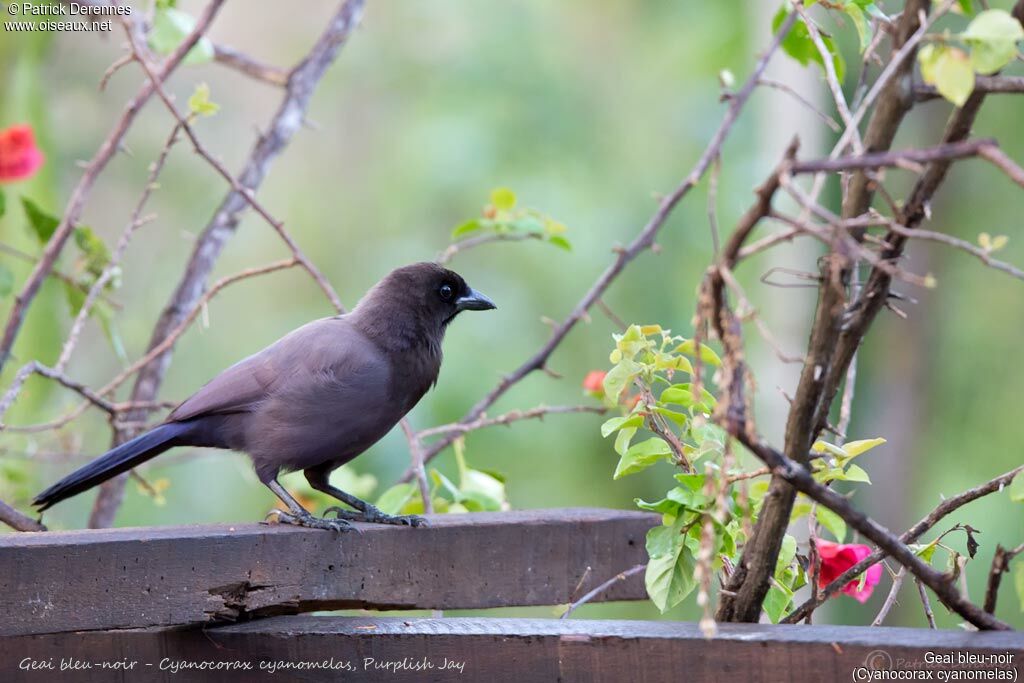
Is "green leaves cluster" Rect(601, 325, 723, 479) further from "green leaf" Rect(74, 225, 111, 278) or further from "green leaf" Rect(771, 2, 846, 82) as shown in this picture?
"green leaf" Rect(74, 225, 111, 278)

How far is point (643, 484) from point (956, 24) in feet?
13.9

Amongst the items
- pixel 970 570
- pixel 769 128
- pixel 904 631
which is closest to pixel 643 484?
pixel 970 570

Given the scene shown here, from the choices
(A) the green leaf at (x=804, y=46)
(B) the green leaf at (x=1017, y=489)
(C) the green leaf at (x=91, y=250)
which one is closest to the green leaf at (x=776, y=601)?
(B) the green leaf at (x=1017, y=489)

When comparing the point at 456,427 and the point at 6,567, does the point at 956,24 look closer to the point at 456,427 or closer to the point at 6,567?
the point at 456,427

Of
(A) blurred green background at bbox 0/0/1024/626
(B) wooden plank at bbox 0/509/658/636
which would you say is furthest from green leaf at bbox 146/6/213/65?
(A) blurred green background at bbox 0/0/1024/626

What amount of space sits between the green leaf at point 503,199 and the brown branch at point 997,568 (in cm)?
191

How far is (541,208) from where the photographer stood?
30.5 ft

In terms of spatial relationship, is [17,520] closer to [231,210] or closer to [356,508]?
[356,508]

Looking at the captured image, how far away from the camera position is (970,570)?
8906 millimetres

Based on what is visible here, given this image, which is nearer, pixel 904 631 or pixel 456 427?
pixel 904 631

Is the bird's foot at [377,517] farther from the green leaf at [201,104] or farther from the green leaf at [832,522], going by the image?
the green leaf at [201,104]

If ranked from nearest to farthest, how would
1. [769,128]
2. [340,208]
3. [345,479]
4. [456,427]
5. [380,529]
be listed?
1. [380,529]
2. [456,427]
3. [345,479]
4. [769,128]
5. [340,208]

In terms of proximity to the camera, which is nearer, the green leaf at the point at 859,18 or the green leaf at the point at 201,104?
the green leaf at the point at 859,18

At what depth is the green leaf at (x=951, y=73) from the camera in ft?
4.25
